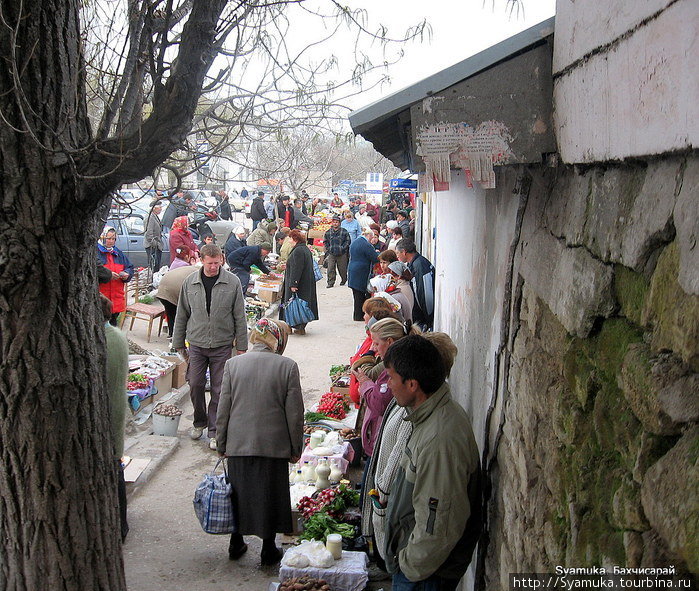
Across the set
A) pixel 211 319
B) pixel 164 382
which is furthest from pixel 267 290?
pixel 211 319

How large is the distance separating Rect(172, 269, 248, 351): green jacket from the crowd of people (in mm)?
10

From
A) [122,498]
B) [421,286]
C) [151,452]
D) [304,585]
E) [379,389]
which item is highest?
[421,286]

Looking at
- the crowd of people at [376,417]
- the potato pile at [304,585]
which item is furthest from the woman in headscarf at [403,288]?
the potato pile at [304,585]

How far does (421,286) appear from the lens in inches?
348

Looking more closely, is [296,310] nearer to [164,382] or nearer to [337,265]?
[164,382]

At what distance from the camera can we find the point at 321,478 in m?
5.76

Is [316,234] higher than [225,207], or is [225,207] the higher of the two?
[225,207]

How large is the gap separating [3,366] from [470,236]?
2.93m

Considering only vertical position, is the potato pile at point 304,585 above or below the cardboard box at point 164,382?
below

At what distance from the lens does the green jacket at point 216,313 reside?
23.7ft

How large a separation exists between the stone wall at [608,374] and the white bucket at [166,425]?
538 centimetres

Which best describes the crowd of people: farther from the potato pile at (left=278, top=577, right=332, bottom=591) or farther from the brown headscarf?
the potato pile at (left=278, top=577, right=332, bottom=591)

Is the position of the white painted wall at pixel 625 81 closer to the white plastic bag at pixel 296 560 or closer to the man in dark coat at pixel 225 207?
the white plastic bag at pixel 296 560

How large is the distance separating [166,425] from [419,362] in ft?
15.8
